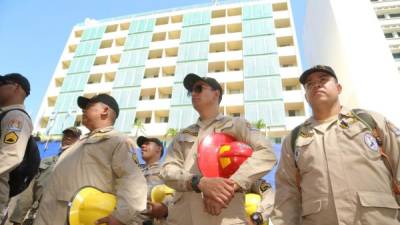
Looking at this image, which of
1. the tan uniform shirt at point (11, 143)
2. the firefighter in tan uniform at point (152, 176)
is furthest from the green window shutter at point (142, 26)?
the tan uniform shirt at point (11, 143)

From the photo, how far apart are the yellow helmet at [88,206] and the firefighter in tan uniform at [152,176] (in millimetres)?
265

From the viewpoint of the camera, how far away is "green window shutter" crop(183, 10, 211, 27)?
29.3 m

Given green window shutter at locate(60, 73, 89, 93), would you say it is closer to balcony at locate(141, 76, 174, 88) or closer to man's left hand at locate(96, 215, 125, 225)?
balcony at locate(141, 76, 174, 88)

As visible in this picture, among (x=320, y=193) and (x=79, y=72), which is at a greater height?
Result: (x=79, y=72)

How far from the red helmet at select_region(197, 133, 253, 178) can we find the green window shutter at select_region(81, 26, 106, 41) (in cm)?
3241

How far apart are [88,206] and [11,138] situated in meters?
0.91

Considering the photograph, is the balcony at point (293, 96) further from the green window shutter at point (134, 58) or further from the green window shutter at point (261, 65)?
the green window shutter at point (134, 58)

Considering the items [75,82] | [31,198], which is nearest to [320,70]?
[31,198]

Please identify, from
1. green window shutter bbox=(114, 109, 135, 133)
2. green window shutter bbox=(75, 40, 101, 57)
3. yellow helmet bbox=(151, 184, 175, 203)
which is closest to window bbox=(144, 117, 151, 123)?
green window shutter bbox=(114, 109, 135, 133)

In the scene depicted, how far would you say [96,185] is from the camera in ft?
7.43

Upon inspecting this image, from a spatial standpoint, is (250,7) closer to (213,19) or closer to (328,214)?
(213,19)

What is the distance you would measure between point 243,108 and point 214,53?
6570mm

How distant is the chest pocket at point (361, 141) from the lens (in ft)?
5.86

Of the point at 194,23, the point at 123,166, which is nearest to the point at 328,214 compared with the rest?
the point at 123,166
